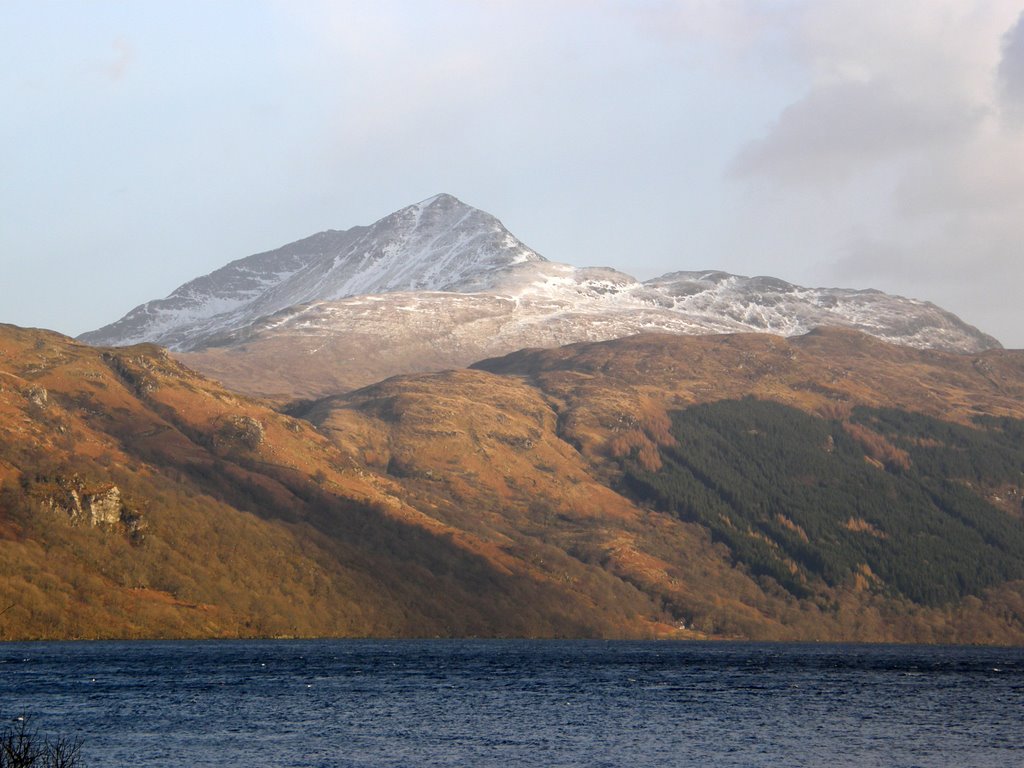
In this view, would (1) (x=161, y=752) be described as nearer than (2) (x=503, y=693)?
Yes

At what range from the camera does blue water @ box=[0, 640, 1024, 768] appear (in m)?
106

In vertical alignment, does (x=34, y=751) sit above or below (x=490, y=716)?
above

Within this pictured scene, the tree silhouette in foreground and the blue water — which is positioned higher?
the tree silhouette in foreground

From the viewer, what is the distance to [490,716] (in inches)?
5310

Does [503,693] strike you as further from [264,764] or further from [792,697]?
[264,764]

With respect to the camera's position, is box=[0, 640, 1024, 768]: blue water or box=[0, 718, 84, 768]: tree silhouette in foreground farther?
box=[0, 640, 1024, 768]: blue water

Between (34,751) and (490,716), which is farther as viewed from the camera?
(490,716)

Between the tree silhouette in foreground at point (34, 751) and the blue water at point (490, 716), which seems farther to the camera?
the blue water at point (490, 716)

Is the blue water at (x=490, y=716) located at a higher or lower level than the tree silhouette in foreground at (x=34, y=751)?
lower

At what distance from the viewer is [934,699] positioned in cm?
16450

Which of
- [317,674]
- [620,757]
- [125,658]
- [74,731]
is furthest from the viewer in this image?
[125,658]

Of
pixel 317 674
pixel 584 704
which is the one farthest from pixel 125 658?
pixel 584 704

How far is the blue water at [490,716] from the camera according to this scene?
106 m

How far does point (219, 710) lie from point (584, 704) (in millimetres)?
44372
